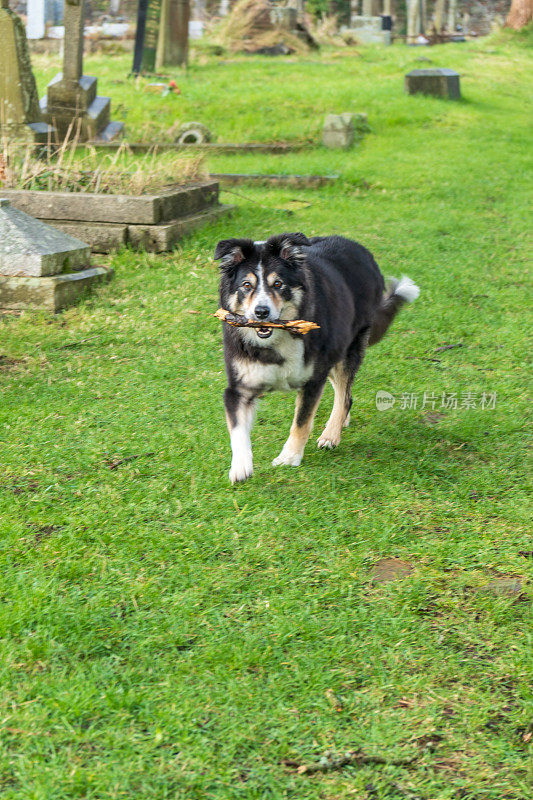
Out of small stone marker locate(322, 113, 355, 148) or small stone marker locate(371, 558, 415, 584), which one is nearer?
small stone marker locate(371, 558, 415, 584)

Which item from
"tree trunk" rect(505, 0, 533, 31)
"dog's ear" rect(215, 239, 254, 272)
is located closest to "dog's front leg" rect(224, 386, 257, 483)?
"dog's ear" rect(215, 239, 254, 272)

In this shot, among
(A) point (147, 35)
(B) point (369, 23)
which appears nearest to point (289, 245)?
(A) point (147, 35)

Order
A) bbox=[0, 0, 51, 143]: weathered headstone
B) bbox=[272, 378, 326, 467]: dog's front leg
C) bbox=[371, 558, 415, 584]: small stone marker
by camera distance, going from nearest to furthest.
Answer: bbox=[371, 558, 415, 584]: small stone marker → bbox=[272, 378, 326, 467]: dog's front leg → bbox=[0, 0, 51, 143]: weathered headstone

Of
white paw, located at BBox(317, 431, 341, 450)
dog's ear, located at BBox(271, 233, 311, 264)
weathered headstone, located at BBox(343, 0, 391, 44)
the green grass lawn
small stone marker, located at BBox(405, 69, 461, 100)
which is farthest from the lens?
weathered headstone, located at BBox(343, 0, 391, 44)

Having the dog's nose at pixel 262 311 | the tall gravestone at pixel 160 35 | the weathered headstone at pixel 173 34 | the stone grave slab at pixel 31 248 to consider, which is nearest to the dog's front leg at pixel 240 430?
the dog's nose at pixel 262 311

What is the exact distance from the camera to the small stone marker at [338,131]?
15.6 metres

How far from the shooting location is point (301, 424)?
496 centimetres

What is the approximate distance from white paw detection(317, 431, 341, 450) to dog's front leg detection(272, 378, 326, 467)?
0.41 meters

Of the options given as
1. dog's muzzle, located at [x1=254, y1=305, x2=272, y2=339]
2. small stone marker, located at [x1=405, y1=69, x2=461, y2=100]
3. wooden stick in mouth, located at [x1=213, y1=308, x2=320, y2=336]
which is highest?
small stone marker, located at [x1=405, y1=69, x2=461, y2=100]

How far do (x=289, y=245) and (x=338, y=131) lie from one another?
38.7 feet

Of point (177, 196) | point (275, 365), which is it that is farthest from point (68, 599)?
point (177, 196)

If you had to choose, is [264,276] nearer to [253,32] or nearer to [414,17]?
[253,32]

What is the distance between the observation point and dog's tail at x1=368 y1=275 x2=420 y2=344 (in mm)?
6074

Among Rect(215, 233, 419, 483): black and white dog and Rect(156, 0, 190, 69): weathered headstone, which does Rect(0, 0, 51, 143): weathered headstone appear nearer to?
Rect(215, 233, 419, 483): black and white dog
